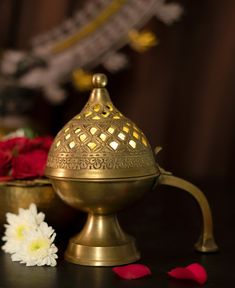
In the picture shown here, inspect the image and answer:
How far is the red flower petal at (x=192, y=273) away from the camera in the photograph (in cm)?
59

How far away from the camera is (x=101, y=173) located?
0.62m

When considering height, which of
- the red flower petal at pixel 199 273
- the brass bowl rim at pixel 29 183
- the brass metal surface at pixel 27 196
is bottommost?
the red flower petal at pixel 199 273

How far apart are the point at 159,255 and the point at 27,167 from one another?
0.68 ft

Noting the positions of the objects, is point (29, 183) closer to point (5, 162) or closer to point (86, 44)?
point (5, 162)

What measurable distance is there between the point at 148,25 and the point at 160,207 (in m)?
0.66

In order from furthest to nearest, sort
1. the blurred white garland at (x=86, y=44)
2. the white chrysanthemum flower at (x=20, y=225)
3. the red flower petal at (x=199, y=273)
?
the blurred white garland at (x=86, y=44) → the white chrysanthemum flower at (x=20, y=225) → the red flower petal at (x=199, y=273)

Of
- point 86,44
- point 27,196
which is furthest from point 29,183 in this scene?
point 86,44

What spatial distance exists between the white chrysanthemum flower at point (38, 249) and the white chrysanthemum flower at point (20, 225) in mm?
16

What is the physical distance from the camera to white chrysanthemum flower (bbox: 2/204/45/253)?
690mm

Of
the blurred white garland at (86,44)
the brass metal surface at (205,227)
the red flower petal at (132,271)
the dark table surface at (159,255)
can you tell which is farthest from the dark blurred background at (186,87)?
the red flower petal at (132,271)

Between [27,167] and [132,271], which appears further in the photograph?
[27,167]

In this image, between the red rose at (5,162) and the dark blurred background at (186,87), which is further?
the dark blurred background at (186,87)

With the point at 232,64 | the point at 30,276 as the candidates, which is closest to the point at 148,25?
the point at 232,64

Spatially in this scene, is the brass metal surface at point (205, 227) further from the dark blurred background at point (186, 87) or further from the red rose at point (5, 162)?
the dark blurred background at point (186, 87)
